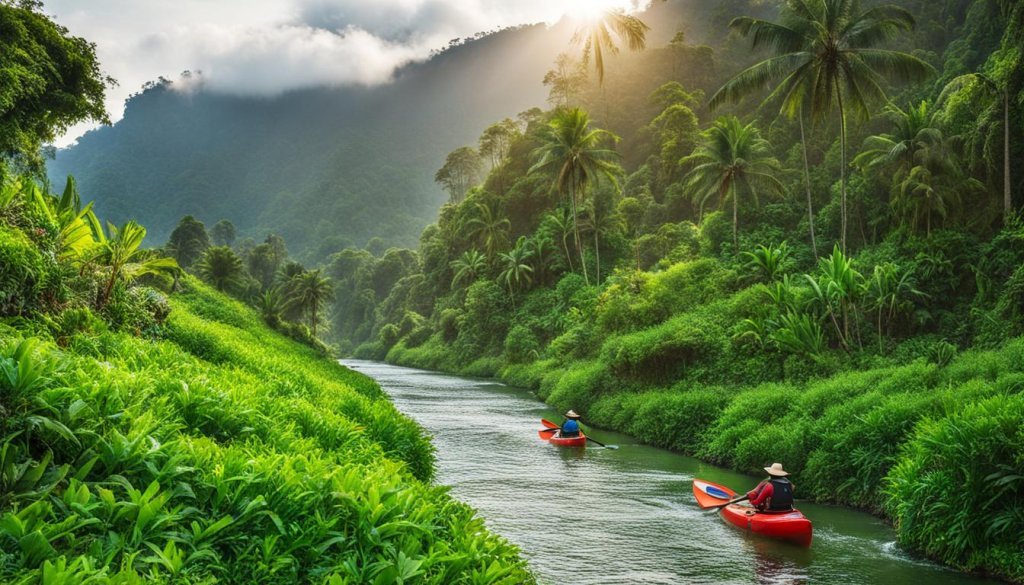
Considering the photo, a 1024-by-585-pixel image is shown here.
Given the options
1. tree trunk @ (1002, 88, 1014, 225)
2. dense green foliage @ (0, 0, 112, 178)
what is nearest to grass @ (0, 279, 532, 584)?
dense green foliage @ (0, 0, 112, 178)

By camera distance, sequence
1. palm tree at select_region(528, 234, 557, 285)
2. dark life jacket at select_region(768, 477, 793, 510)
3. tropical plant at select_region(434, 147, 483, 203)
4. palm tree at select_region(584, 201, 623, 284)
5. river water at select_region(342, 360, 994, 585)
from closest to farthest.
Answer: river water at select_region(342, 360, 994, 585) < dark life jacket at select_region(768, 477, 793, 510) < palm tree at select_region(584, 201, 623, 284) < palm tree at select_region(528, 234, 557, 285) < tropical plant at select_region(434, 147, 483, 203)

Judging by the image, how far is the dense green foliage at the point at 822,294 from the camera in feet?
43.3

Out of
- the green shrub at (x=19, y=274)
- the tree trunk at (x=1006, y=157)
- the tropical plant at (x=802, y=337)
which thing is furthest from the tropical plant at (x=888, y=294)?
the green shrub at (x=19, y=274)

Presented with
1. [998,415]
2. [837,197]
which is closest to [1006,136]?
[837,197]

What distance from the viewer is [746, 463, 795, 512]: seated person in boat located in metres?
12.1

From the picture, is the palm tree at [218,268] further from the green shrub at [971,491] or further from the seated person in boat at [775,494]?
the green shrub at [971,491]

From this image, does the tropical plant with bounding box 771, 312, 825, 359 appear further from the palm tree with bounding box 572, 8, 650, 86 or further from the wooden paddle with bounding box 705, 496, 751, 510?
the palm tree with bounding box 572, 8, 650, 86

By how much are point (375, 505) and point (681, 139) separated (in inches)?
2042

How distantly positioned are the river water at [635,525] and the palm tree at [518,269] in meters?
31.3

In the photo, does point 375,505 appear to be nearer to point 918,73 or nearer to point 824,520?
point 824,520

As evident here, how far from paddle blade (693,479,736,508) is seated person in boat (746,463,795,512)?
1.60 meters

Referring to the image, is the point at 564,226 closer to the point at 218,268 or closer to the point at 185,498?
the point at 218,268

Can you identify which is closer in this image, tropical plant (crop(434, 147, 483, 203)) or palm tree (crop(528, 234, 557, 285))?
palm tree (crop(528, 234, 557, 285))

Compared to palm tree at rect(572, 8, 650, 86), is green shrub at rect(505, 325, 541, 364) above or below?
→ below
